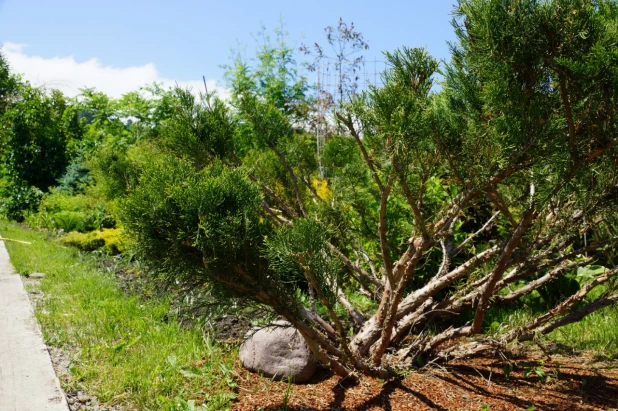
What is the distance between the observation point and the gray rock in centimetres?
329

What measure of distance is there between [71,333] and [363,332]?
208 cm

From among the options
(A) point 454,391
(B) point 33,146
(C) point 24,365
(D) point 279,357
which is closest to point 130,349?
(C) point 24,365

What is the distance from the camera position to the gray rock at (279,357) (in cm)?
329

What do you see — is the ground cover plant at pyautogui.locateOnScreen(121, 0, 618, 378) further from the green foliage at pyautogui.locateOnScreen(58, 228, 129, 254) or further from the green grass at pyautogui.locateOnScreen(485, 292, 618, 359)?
the green foliage at pyautogui.locateOnScreen(58, 228, 129, 254)

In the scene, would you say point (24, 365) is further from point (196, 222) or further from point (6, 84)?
Answer: point (6, 84)

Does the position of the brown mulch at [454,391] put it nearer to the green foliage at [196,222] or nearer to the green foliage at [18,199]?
the green foliage at [196,222]

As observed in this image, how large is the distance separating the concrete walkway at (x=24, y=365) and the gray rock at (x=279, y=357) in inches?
40.1

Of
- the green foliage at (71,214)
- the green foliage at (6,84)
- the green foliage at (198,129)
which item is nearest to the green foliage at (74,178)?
the green foliage at (71,214)

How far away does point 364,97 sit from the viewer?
7.99 ft

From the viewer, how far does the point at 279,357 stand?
3322 mm

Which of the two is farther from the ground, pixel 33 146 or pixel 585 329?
pixel 33 146

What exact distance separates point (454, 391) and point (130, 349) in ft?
6.55

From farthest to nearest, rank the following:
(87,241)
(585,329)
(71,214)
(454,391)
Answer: (71,214)
(87,241)
(585,329)
(454,391)

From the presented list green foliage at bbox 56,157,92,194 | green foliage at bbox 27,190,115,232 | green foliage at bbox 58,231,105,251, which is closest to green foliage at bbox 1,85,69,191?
green foliage at bbox 56,157,92,194
